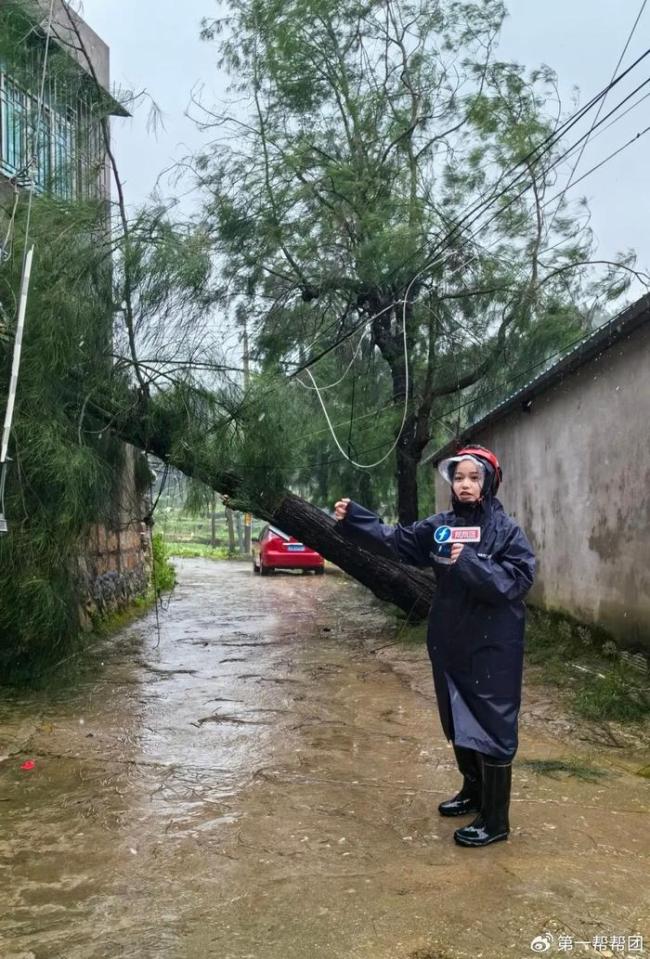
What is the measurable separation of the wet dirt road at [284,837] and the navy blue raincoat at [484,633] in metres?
0.53

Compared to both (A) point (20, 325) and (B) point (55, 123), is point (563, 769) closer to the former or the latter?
(A) point (20, 325)

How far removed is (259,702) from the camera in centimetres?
634

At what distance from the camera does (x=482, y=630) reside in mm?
3412

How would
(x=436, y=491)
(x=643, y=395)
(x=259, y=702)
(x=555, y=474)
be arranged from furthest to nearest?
(x=436, y=491) < (x=555, y=474) < (x=259, y=702) < (x=643, y=395)

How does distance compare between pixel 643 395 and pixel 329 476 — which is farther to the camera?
pixel 329 476

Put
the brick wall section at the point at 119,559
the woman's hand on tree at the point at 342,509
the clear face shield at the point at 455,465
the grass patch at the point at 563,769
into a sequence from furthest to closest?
1. the brick wall section at the point at 119,559
2. the grass patch at the point at 563,769
3. the woman's hand on tree at the point at 342,509
4. the clear face shield at the point at 455,465

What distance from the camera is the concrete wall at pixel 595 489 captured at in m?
5.93

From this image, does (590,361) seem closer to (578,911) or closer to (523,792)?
(523,792)

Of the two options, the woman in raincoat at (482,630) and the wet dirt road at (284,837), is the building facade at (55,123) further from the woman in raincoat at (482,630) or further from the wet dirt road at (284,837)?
the woman in raincoat at (482,630)

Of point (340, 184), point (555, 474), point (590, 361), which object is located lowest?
point (555, 474)

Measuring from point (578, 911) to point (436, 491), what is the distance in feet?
39.5

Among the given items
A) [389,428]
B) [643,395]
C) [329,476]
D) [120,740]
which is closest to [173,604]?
[329,476]

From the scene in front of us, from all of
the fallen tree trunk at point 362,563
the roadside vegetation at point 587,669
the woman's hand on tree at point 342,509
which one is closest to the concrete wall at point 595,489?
the roadside vegetation at point 587,669

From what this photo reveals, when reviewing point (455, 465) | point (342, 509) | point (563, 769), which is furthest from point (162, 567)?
point (455, 465)
